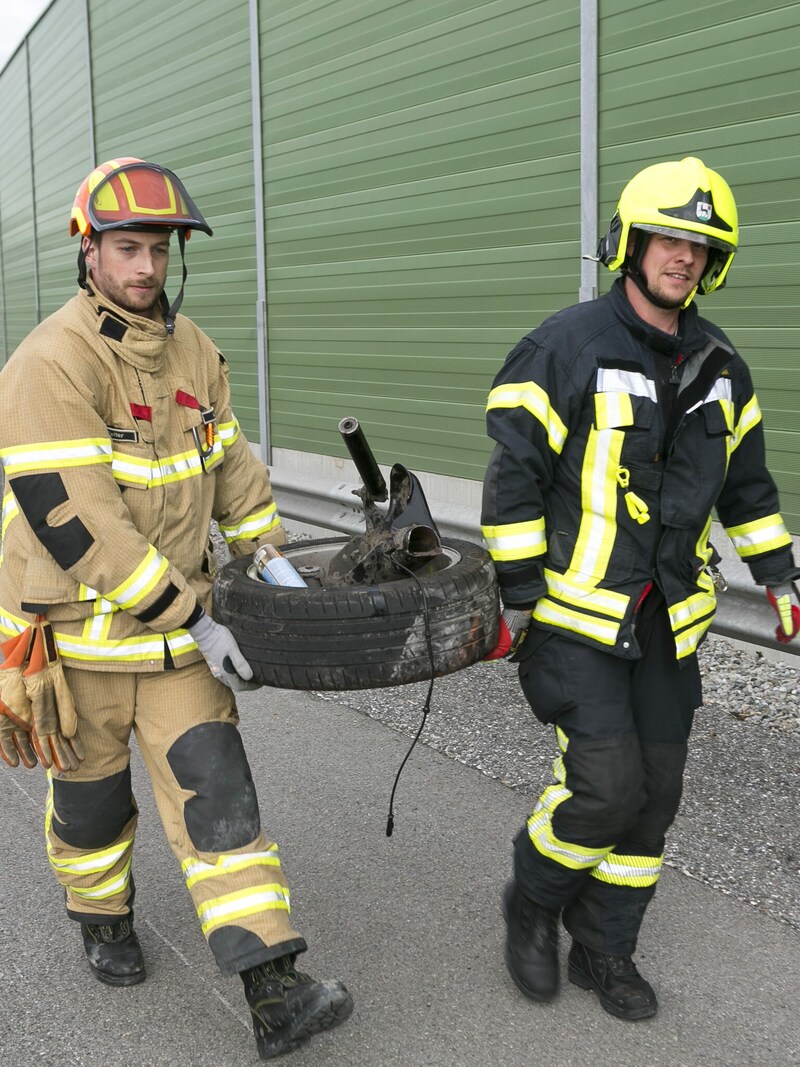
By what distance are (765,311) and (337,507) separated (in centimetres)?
446

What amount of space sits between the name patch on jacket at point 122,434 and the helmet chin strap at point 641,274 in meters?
1.47

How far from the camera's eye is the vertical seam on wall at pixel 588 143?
704 cm

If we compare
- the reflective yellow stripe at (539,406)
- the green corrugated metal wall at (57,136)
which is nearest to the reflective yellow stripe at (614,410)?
the reflective yellow stripe at (539,406)

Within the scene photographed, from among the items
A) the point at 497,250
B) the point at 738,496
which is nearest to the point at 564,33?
the point at 497,250

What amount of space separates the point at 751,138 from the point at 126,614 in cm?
437

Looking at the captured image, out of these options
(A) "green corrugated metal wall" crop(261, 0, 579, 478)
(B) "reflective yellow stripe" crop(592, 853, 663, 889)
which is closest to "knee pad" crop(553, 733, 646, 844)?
(B) "reflective yellow stripe" crop(592, 853, 663, 889)

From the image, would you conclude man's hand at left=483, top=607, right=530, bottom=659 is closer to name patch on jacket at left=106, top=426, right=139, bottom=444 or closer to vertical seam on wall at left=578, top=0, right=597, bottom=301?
name patch on jacket at left=106, top=426, right=139, bottom=444

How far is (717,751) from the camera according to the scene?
5.13 m

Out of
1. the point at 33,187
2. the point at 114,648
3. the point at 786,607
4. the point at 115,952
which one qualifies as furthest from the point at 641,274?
the point at 33,187

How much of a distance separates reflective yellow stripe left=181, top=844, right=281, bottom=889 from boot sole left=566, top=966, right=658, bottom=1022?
0.98 m

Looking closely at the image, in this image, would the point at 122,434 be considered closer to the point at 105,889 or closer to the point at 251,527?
the point at 251,527

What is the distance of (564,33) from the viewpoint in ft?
24.0

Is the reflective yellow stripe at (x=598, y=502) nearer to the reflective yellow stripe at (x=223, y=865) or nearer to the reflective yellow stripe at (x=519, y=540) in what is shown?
the reflective yellow stripe at (x=519, y=540)

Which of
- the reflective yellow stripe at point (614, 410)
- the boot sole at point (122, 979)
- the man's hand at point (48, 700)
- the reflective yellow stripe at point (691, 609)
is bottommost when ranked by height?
the boot sole at point (122, 979)
